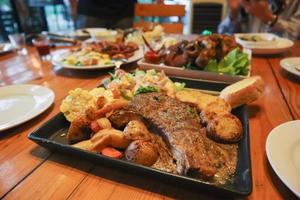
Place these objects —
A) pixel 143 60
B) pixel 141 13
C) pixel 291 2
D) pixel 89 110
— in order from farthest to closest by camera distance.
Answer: pixel 141 13, pixel 291 2, pixel 143 60, pixel 89 110

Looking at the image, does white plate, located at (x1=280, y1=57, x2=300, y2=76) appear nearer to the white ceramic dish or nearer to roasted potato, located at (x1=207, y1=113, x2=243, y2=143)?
the white ceramic dish

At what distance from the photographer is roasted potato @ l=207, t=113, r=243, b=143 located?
0.72 m

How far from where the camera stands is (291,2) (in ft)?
8.12

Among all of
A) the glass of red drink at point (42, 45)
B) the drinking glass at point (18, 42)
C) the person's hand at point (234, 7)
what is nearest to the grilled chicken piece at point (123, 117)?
the glass of red drink at point (42, 45)

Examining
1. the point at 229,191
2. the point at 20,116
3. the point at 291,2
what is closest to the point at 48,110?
the point at 20,116

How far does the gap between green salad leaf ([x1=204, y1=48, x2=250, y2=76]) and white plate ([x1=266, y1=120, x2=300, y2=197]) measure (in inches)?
20.7

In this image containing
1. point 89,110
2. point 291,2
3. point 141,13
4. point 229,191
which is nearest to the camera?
point 229,191

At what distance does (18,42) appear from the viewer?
1.97 m

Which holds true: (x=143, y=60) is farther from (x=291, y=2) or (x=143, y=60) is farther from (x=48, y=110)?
(x=291, y=2)

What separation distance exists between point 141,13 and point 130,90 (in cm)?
201

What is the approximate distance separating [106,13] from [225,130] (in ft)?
8.03

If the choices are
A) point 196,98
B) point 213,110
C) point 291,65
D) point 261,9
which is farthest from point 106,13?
point 213,110

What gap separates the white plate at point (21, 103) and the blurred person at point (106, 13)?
1.91 meters

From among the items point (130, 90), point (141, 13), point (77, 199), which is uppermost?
point (141, 13)
